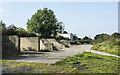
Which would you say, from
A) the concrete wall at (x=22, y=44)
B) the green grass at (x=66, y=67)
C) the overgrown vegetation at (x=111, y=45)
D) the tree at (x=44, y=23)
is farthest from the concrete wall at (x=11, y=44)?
the tree at (x=44, y=23)

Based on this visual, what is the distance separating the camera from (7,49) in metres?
15.6

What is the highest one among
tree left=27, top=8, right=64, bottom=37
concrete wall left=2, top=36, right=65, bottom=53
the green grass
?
tree left=27, top=8, right=64, bottom=37

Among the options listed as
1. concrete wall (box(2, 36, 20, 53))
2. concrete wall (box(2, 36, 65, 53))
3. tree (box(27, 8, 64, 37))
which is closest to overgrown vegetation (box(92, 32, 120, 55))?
concrete wall (box(2, 36, 65, 53))

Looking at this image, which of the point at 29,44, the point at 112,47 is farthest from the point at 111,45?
the point at 29,44

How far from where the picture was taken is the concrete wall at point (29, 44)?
1942 cm

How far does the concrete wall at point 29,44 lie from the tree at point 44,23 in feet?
84.8

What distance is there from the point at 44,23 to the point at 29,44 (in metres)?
27.7

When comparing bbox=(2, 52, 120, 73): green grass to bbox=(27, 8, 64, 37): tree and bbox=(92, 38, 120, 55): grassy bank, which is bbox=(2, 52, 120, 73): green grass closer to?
bbox=(92, 38, 120, 55): grassy bank

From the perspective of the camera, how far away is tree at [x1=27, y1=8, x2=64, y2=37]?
46.5 m

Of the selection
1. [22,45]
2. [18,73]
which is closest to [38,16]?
[22,45]

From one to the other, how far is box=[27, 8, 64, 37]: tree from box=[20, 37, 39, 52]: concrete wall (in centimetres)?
2585

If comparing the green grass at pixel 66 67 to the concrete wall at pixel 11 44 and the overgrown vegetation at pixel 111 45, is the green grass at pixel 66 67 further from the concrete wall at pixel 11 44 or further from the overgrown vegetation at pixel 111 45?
the overgrown vegetation at pixel 111 45

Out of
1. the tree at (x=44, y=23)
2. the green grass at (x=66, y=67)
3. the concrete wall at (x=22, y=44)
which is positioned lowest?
the green grass at (x=66, y=67)

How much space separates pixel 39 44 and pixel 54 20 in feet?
98.6
